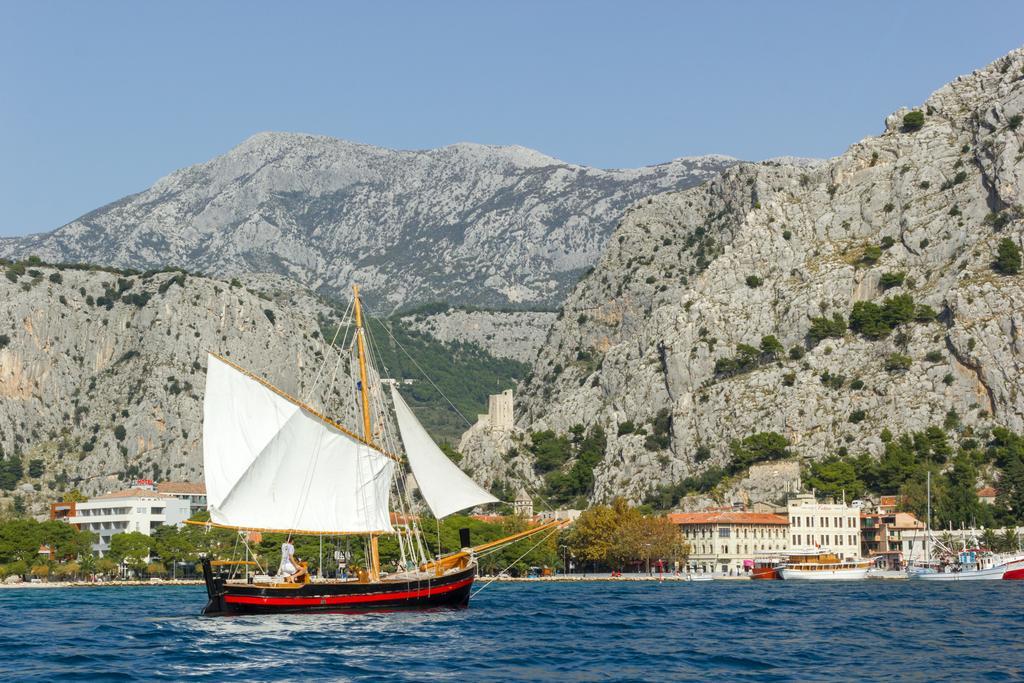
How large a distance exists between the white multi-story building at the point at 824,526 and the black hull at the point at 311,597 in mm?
99124

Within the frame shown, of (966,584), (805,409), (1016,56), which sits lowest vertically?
(966,584)

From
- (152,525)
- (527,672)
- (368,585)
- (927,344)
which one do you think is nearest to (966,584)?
(927,344)

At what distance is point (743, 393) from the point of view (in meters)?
184

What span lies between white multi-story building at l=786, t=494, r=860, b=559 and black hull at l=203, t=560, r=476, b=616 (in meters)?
99.1

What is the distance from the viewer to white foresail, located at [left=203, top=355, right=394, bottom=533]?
7619 centimetres

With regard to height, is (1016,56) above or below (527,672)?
above

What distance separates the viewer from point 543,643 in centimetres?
6269

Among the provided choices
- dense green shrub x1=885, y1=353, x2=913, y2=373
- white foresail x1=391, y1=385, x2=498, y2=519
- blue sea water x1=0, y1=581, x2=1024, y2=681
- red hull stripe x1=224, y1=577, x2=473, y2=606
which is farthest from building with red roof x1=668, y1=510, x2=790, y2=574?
red hull stripe x1=224, y1=577, x2=473, y2=606

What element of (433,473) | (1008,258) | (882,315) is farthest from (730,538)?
(433,473)

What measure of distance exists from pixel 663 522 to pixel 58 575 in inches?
2860

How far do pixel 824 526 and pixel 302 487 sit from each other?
4123 inches

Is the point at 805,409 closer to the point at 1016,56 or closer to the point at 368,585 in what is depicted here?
the point at 1016,56

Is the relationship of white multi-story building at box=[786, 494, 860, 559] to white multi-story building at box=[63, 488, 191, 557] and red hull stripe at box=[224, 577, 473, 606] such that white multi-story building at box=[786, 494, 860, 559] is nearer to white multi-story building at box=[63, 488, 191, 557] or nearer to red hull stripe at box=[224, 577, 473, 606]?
white multi-story building at box=[63, 488, 191, 557]

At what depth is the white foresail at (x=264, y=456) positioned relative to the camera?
76188mm
